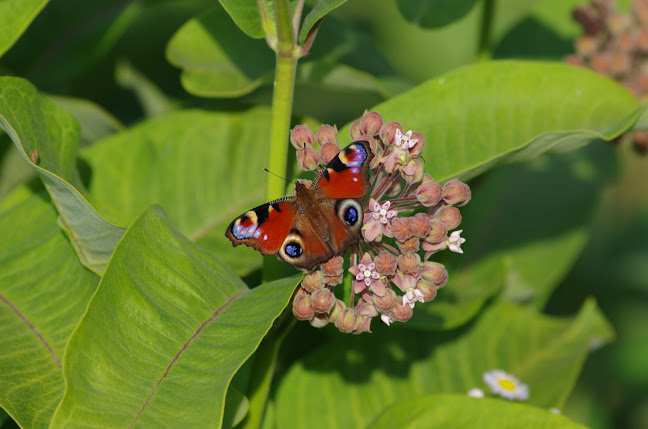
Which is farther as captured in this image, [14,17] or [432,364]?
[432,364]

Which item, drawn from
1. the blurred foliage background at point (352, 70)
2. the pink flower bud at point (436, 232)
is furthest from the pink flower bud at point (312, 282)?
the blurred foliage background at point (352, 70)

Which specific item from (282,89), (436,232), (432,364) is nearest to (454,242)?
(436,232)

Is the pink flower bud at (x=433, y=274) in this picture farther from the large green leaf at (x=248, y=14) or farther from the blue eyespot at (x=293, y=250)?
the large green leaf at (x=248, y=14)

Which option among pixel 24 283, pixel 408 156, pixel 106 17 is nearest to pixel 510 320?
pixel 408 156

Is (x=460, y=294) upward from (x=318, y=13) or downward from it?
downward

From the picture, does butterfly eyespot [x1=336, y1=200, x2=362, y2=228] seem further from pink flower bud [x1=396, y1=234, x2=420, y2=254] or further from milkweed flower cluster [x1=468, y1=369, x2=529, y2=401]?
milkweed flower cluster [x1=468, y1=369, x2=529, y2=401]

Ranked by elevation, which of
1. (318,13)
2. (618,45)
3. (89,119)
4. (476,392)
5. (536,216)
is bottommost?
(536,216)

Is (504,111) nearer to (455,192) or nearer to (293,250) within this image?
(455,192)
